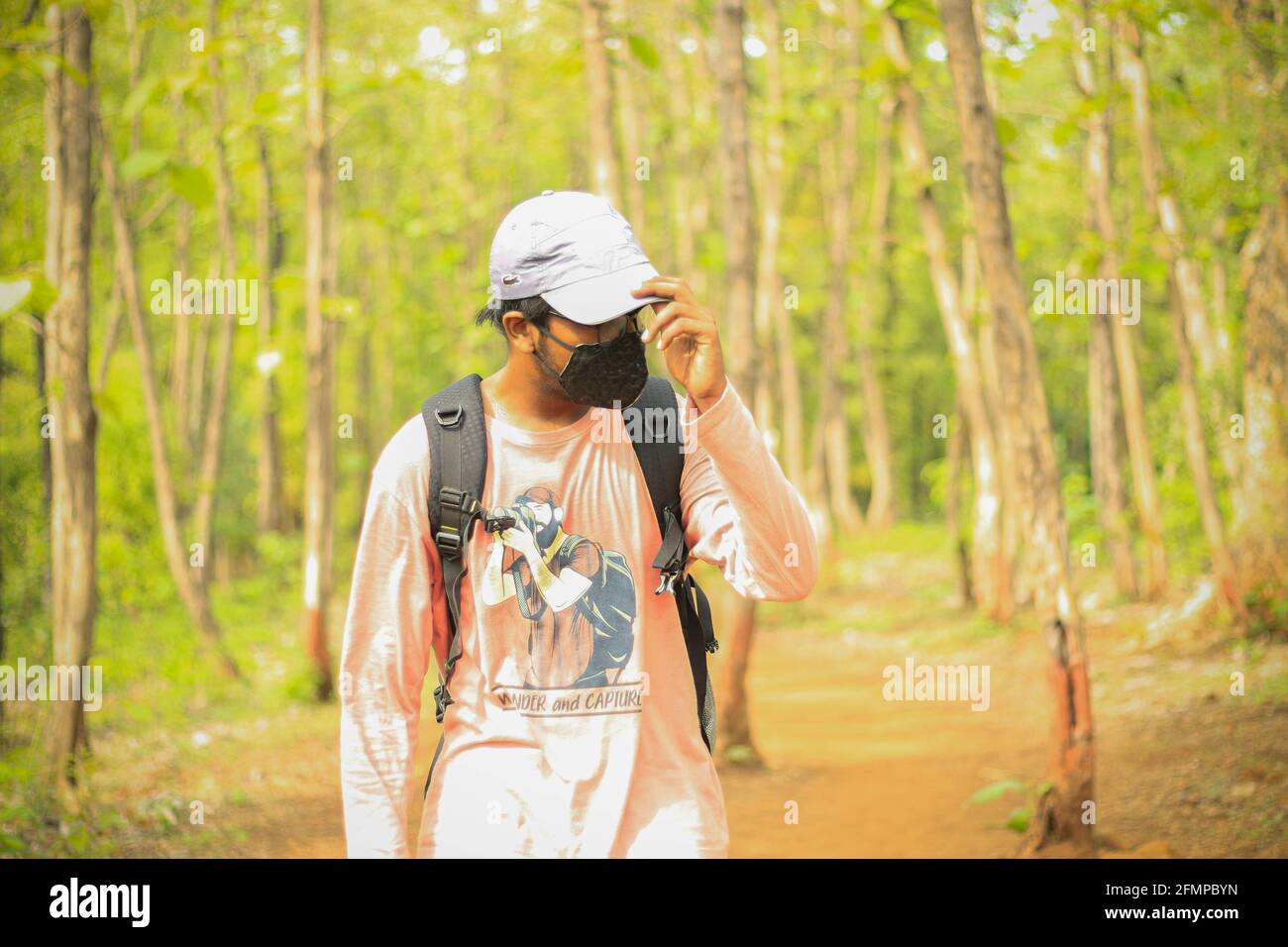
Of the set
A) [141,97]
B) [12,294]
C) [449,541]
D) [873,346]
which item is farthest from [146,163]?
[873,346]

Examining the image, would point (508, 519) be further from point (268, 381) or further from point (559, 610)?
point (268, 381)

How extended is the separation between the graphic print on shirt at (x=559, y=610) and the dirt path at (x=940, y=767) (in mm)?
4909

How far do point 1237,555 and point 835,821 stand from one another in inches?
204

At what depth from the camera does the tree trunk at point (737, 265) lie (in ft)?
32.6

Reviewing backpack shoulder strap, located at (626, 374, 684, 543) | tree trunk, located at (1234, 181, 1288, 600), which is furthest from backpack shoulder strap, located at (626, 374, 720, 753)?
tree trunk, located at (1234, 181, 1288, 600)

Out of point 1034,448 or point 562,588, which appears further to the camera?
point 1034,448

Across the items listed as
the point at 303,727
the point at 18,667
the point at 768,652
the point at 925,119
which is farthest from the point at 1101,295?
the point at 925,119

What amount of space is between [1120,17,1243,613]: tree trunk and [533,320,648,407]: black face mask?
29.8 feet

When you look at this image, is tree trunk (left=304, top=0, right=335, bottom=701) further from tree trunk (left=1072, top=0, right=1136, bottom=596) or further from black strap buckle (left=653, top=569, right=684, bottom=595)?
black strap buckle (left=653, top=569, right=684, bottom=595)

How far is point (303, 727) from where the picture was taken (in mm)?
11938

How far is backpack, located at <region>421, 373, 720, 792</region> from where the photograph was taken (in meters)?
2.77

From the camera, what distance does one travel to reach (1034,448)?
7.02 m

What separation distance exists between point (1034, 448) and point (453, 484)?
16.2 ft

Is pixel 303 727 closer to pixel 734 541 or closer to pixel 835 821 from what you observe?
pixel 835 821
